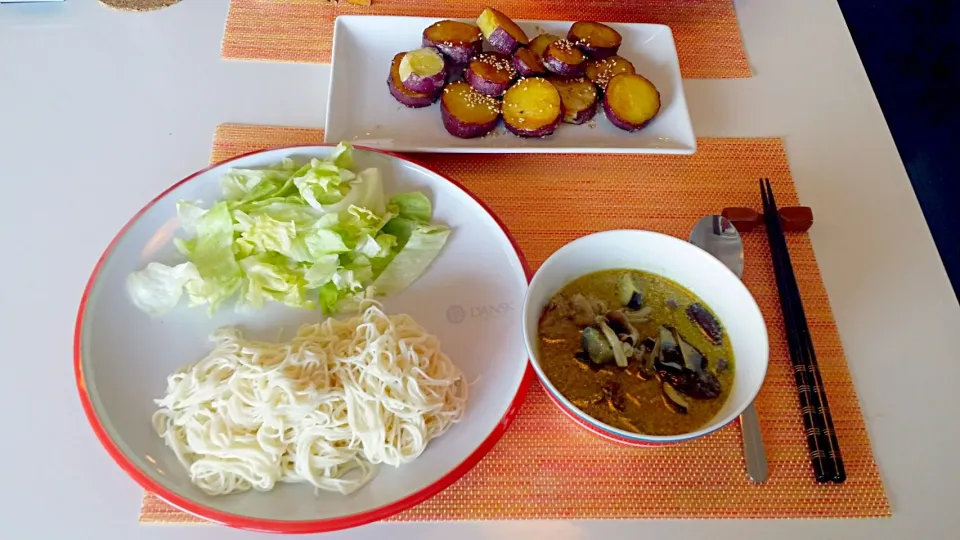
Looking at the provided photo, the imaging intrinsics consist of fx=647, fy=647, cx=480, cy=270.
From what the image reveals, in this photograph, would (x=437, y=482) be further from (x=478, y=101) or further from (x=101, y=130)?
(x=101, y=130)

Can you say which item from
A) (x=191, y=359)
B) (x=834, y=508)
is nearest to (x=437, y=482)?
(x=191, y=359)

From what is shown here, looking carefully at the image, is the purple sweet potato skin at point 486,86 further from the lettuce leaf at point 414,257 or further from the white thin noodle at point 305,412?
the white thin noodle at point 305,412

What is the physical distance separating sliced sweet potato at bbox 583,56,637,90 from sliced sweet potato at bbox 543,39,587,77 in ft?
0.14

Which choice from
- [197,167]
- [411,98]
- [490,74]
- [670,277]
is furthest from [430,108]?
[670,277]

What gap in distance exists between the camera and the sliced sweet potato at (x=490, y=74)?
4.64 feet

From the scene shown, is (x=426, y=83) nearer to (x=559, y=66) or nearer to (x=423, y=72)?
(x=423, y=72)

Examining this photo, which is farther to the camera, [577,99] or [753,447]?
[577,99]

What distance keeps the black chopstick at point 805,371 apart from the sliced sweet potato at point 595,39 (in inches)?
20.4

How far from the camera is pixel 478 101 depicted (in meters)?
1.42

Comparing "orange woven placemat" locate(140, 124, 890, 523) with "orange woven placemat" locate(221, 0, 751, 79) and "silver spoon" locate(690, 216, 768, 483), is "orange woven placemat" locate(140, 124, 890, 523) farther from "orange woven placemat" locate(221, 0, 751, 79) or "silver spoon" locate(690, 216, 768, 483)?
"orange woven placemat" locate(221, 0, 751, 79)

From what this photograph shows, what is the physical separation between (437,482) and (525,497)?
0.55ft

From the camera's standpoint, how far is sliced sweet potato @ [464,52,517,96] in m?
1.42

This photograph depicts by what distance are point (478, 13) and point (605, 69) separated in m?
0.39

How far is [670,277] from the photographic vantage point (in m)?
1.10
